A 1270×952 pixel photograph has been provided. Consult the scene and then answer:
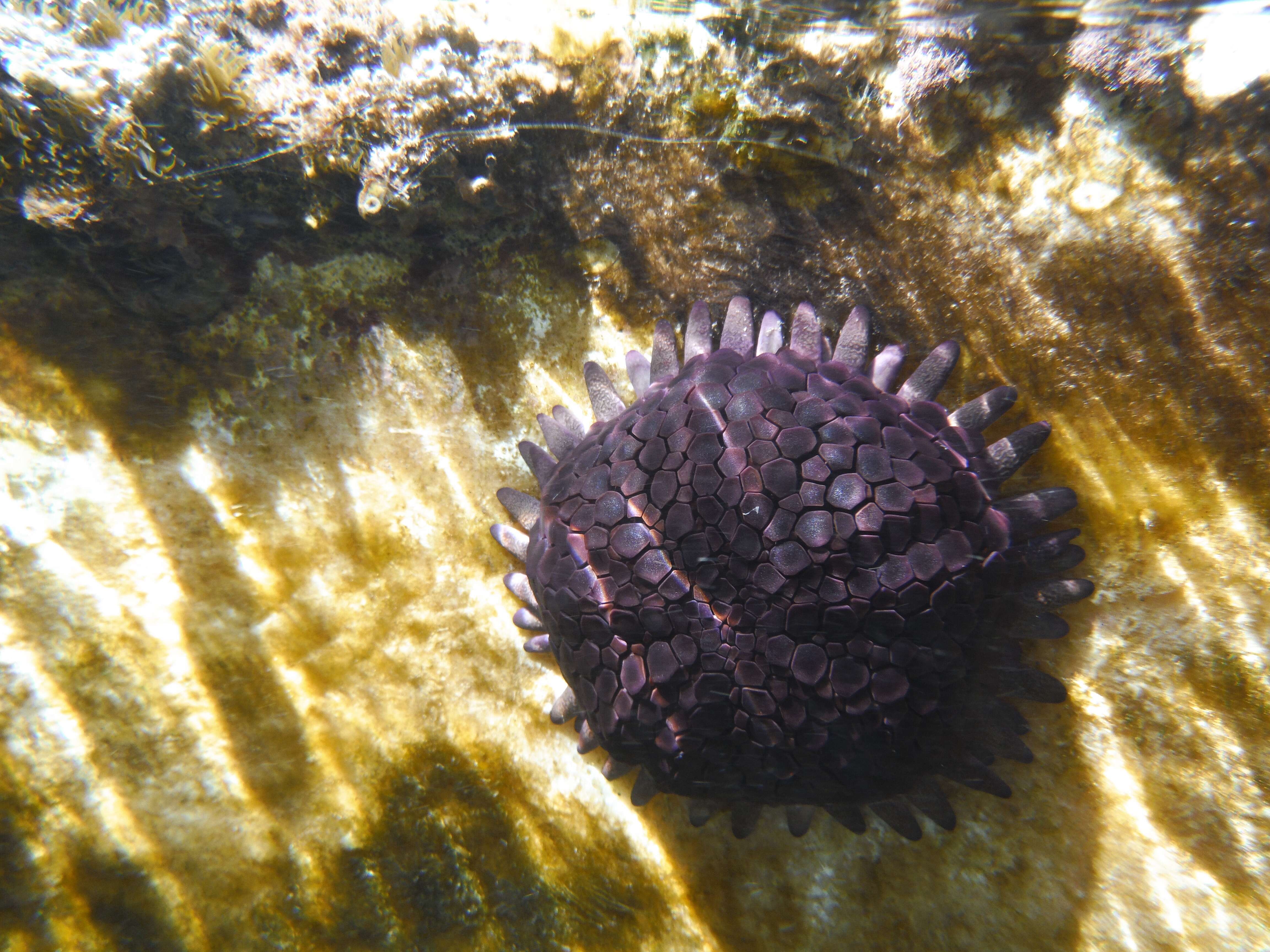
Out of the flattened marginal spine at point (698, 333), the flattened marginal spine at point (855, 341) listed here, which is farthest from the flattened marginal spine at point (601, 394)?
the flattened marginal spine at point (855, 341)

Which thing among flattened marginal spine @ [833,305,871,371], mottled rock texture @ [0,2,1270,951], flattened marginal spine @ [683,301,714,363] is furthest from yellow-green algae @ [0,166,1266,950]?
flattened marginal spine @ [683,301,714,363]

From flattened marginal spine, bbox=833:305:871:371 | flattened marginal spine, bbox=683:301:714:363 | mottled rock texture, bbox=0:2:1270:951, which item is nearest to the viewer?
mottled rock texture, bbox=0:2:1270:951

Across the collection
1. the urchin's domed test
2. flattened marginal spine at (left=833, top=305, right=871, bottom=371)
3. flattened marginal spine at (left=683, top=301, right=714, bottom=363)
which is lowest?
the urchin's domed test

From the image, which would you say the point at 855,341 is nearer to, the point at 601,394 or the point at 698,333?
the point at 698,333

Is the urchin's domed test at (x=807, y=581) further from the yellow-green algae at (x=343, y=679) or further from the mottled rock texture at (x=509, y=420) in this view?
the yellow-green algae at (x=343, y=679)

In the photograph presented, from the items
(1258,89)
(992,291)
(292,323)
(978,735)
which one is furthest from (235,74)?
(978,735)

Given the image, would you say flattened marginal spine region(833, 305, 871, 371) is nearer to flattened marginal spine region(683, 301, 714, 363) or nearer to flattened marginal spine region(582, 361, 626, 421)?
flattened marginal spine region(683, 301, 714, 363)
